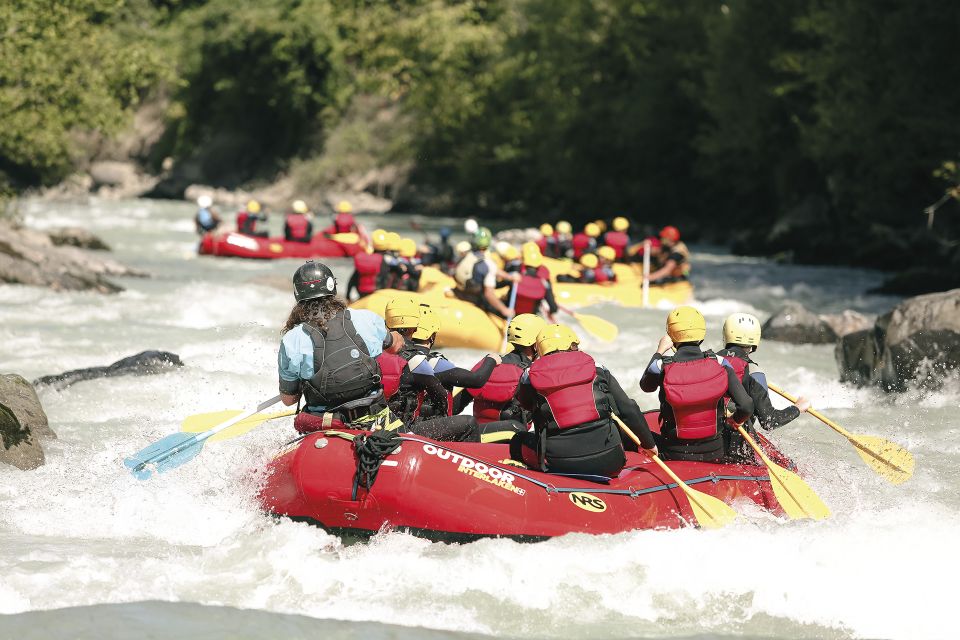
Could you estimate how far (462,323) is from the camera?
12.5 m

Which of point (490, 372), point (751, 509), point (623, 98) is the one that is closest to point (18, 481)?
point (490, 372)

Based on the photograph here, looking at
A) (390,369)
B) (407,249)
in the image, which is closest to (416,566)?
(390,369)

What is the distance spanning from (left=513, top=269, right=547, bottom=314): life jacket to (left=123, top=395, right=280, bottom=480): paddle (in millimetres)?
5802

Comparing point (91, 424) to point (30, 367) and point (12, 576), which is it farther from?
point (12, 576)

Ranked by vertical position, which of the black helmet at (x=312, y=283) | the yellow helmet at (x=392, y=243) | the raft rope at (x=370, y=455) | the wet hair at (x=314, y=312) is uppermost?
the black helmet at (x=312, y=283)

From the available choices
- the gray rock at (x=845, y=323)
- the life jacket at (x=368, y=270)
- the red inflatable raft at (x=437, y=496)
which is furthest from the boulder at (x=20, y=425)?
the gray rock at (x=845, y=323)

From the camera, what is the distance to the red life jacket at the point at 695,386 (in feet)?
21.8

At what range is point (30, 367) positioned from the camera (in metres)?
11.0

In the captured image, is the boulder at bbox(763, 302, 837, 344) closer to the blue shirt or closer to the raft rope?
the blue shirt

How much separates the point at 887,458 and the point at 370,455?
3.30m

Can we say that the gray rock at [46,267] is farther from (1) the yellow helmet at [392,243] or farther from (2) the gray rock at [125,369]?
(2) the gray rock at [125,369]

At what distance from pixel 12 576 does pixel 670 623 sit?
306 cm

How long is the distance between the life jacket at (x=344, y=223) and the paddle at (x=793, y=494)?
15.3 m

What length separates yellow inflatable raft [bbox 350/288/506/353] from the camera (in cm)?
1252
